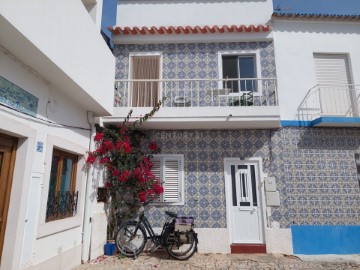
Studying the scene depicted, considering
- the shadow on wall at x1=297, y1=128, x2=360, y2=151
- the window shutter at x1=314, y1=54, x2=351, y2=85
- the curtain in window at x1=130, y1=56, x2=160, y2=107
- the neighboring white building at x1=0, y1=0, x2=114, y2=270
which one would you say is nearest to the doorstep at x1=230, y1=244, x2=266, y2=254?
the shadow on wall at x1=297, y1=128, x2=360, y2=151

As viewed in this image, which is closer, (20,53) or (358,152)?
(20,53)

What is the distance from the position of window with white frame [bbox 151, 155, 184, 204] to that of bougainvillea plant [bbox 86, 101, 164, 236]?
26cm

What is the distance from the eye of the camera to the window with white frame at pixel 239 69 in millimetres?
7891

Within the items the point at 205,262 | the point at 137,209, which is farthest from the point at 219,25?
the point at 205,262

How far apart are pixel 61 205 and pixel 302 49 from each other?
25.6ft

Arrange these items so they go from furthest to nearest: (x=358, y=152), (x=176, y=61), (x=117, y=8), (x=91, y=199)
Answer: (x=117, y=8) → (x=176, y=61) → (x=358, y=152) → (x=91, y=199)

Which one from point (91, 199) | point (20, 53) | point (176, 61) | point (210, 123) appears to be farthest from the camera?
point (176, 61)

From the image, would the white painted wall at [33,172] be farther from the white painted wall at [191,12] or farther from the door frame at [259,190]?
the white painted wall at [191,12]

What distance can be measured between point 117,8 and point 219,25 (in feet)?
11.4

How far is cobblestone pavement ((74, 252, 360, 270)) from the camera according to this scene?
5.75 meters

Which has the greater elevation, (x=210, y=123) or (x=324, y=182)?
(x=210, y=123)

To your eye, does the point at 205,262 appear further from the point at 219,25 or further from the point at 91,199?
the point at 219,25

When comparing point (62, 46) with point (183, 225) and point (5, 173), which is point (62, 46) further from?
point (183, 225)

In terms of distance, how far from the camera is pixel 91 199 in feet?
20.0
